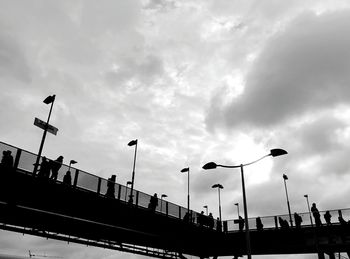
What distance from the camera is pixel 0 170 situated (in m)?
19.8

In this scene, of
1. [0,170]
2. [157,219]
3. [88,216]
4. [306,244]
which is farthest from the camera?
[306,244]

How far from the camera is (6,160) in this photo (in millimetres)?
19922

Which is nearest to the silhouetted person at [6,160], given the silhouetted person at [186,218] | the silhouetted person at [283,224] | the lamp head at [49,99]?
the lamp head at [49,99]

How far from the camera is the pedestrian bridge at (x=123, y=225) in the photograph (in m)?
22.1

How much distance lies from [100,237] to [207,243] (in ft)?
48.8

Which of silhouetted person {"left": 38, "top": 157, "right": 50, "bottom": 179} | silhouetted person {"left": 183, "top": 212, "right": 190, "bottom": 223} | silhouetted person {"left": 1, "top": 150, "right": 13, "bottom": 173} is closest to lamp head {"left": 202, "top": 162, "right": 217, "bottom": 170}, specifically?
silhouetted person {"left": 38, "top": 157, "right": 50, "bottom": 179}

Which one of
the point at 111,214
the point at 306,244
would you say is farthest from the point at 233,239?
the point at 111,214

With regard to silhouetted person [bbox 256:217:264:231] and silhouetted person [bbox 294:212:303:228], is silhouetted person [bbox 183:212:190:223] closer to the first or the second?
silhouetted person [bbox 256:217:264:231]

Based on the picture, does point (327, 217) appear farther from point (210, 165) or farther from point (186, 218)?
point (210, 165)

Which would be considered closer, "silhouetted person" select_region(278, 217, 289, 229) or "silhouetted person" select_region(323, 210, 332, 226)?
"silhouetted person" select_region(323, 210, 332, 226)

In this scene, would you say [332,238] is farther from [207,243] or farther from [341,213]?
[207,243]

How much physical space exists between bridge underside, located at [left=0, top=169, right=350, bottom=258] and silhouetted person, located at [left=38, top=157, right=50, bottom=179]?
1.33 ft

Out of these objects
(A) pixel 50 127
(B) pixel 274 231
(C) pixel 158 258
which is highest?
(A) pixel 50 127

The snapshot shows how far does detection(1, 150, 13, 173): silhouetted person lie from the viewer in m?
19.8
